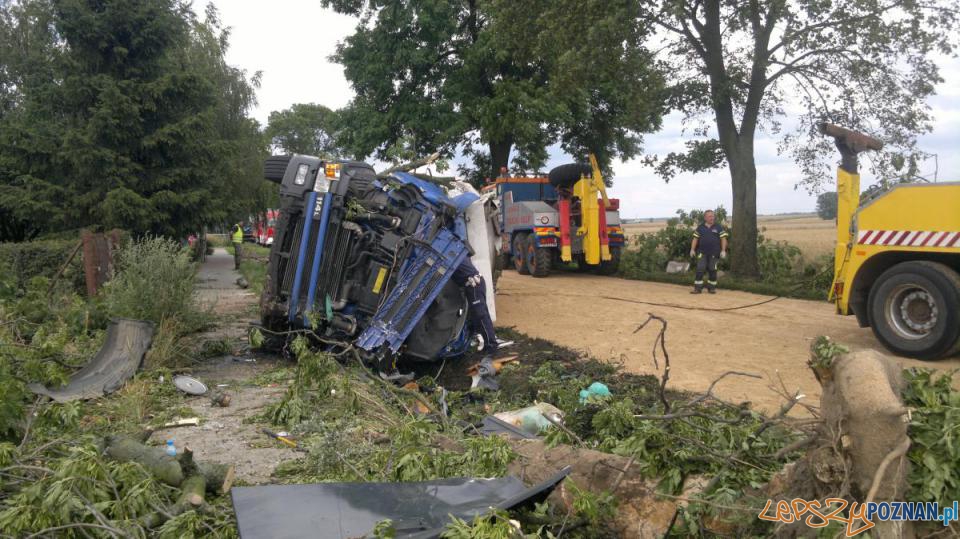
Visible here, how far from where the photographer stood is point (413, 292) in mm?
7168

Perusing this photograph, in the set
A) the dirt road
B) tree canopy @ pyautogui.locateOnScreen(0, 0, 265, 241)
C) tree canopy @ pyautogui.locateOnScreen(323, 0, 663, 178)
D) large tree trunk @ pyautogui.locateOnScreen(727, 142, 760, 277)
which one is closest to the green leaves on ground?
the dirt road

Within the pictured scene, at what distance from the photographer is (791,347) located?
838cm

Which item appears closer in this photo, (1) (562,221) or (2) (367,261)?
(2) (367,261)

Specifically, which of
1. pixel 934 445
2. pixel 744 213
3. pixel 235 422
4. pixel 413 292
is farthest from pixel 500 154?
pixel 934 445

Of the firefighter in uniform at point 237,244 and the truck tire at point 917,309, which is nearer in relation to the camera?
the truck tire at point 917,309

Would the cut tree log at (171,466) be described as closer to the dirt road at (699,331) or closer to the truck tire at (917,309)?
the dirt road at (699,331)

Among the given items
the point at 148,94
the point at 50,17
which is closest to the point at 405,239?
the point at 148,94

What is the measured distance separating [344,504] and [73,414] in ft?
8.98

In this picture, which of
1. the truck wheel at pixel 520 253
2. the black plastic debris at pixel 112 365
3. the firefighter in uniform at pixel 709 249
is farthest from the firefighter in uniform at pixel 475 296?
the truck wheel at pixel 520 253

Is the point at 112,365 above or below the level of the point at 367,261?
below

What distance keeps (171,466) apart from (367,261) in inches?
162

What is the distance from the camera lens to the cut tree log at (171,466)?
3.62 metres

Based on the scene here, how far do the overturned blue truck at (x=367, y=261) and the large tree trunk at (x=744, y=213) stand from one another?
10.0m

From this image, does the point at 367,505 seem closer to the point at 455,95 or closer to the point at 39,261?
the point at 39,261
